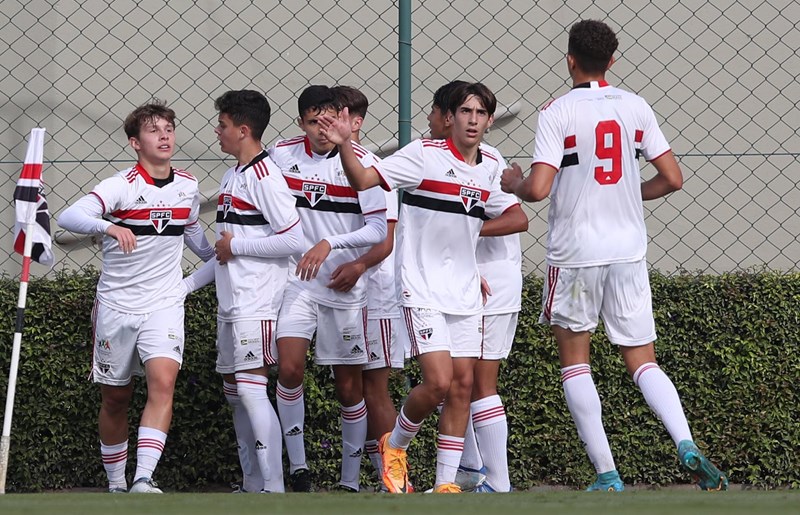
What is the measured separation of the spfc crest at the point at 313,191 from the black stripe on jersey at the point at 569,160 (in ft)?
4.18

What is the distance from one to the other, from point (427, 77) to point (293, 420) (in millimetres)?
2783

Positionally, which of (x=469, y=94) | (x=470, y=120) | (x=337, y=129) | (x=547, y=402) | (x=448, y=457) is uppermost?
(x=469, y=94)

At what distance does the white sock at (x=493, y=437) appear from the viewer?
218 inches

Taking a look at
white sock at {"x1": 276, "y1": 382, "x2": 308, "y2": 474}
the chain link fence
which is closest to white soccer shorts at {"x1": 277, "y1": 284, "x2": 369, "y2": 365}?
white sock at {"x1": 276, "y1": 382, "x2": 308, "y2": 474}

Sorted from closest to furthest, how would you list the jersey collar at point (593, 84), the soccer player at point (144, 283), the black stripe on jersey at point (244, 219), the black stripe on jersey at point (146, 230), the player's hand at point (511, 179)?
the player's hand at point (511, 179) → the jersey collar at point (593, 84) → the soccer player at point (144, 283) → the black stripe on jersey at point (146, 230) → the black stripe on jersey at point (244, 219)

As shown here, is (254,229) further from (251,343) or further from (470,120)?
(470,120)

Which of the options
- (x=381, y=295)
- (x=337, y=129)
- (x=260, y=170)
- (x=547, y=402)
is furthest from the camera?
(x=547, y=402)

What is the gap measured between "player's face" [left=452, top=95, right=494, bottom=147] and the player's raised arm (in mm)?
522

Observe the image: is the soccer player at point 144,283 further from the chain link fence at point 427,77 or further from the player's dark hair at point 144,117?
the chain link fence at point 427,77

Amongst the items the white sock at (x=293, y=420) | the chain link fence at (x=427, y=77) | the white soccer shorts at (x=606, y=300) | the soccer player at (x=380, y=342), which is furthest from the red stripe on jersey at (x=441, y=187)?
the chain link fence at (x=427, y=77)

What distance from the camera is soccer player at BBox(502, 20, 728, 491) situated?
197 inches

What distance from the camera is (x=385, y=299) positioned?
19.2ft

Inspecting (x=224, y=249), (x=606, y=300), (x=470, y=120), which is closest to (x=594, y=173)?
(x=606, y=300)

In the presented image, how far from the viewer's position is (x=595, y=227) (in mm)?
5004
